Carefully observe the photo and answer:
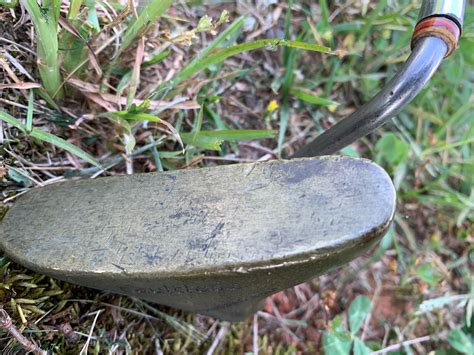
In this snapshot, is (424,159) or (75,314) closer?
(75,314)

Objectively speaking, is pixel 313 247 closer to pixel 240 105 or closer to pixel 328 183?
pixel 328 183

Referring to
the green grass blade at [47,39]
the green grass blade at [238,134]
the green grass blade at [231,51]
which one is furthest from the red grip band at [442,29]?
the green grass blade at [47,39]

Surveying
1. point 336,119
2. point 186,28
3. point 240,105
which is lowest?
point 336,119

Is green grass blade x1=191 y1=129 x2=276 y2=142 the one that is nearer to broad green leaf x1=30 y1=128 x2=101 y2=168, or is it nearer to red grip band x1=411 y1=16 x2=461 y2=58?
broad green leaf x1=30 y1=128 x2=101 y2=168

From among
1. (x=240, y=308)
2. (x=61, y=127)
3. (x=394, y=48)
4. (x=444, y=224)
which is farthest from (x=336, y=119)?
(x=61, y=127)

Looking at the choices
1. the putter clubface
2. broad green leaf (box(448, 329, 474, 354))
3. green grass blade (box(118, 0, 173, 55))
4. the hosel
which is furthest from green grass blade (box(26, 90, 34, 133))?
broad green leaf (box(448, 329, 474, 354))

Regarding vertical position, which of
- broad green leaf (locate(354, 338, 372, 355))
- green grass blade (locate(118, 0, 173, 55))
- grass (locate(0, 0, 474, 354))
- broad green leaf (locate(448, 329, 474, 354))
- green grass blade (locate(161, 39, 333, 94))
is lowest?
broad green leaf (locate(448, 329, 474, 354))
